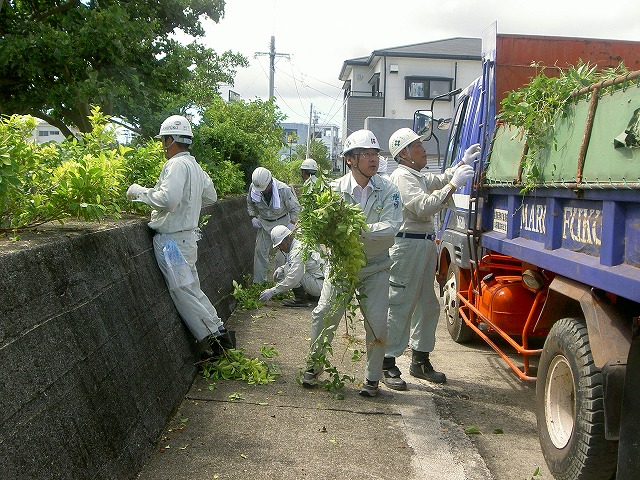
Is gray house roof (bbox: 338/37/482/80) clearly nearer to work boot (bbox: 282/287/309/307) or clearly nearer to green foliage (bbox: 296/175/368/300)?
work boot (bbox: 282/287/309/307)

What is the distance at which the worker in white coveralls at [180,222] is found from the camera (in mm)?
5379

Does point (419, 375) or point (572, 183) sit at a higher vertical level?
point (572, 183)

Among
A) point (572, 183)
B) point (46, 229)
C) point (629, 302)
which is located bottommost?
point (629, 302)

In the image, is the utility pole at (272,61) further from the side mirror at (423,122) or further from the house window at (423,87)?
the side mirror at (423,122)

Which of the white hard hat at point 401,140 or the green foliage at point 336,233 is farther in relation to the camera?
the white hard hat at point 401,140

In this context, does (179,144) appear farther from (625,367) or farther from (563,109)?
(625,367)

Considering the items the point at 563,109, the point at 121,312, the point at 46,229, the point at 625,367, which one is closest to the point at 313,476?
the point at 121,312

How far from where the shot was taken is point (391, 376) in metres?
5.91

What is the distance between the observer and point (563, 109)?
14.2 ft

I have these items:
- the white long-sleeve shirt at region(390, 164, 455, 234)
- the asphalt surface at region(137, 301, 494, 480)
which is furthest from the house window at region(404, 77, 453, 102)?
the asphalt surface at region(137, 301, 494, 480)

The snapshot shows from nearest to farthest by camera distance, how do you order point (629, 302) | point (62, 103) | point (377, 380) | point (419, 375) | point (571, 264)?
point (629, 302)
point (571, 264)
point (377, 380)
point (419, 375)
point (62, 103)

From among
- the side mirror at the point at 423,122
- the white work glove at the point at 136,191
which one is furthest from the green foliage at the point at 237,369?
the side mirror at the point at 423,122

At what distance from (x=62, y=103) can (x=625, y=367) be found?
8.72 m

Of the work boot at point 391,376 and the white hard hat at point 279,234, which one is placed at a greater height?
the white hard hat at point 279,234
